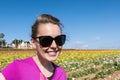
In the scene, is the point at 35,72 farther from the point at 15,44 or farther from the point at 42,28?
the point at 15,44

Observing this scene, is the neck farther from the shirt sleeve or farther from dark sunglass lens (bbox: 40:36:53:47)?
the shirt sleeve

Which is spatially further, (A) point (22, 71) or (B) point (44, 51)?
(B) point (44, 51)

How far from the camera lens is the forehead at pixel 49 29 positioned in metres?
4.22

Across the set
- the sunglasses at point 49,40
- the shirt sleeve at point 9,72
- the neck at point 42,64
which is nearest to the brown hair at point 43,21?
the sunglasses at point 49,40

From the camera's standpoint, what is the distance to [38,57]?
171 inches

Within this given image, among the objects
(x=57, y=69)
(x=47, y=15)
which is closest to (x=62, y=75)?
(x=57, y=69)

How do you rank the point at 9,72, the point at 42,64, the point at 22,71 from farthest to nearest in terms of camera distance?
the point at 42,64
the point at 22,71
the point at 9,72

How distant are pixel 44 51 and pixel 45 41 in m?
0.14

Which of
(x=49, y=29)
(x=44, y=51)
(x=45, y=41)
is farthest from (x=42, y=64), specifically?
(x=49, y=29)

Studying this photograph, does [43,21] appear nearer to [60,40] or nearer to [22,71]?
[60,40]

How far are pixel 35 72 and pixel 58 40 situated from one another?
0.44 meters

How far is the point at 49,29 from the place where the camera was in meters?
4.21

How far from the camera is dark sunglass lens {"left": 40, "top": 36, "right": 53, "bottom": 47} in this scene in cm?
418

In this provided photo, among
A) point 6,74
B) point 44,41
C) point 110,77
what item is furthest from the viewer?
point 110,77
